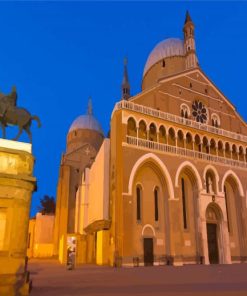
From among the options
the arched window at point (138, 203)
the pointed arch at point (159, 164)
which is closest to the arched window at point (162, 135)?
the pointed arch at point (159, 164)

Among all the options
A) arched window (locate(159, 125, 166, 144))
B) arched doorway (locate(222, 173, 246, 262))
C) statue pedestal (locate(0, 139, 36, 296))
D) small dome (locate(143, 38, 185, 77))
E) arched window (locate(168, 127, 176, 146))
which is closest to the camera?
statue pedestal (locate(0, 139, 36, 296))

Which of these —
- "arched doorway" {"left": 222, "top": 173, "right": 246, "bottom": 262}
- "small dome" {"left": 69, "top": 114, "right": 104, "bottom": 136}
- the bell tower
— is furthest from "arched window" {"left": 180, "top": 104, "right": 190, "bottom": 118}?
"small dome" {"left": 69, "top": 114, "right": 104, "bottom": 136}

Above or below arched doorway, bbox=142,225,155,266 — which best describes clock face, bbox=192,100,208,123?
above

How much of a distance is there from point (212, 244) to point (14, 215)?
2210 cm

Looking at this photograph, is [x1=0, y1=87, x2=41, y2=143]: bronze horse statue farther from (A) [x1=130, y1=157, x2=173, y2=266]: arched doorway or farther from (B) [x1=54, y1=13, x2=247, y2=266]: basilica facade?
(A) [x1=130, y1=157, x2=173, y2=266]: arched doorway

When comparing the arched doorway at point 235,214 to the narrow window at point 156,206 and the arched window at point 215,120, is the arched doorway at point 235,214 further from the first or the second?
the narrow window at point 156,206

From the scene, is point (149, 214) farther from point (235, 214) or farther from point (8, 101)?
point (8, 101)

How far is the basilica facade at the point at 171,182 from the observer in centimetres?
2166

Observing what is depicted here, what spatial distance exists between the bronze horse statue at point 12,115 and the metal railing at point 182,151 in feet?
43.0

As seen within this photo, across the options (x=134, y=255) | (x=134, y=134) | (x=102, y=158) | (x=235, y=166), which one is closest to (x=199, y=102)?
(x=235, y=166)

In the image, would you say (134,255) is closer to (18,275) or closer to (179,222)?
(179,222)

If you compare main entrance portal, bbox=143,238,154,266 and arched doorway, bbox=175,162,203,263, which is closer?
main entrance portal, bbox=143,238,154,266

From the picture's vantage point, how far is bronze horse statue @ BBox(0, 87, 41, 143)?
31.9 feet

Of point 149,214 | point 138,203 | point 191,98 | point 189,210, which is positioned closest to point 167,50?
point 191,98
